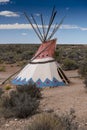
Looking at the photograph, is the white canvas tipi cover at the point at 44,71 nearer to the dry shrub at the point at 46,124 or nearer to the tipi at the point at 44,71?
the tipi at the point at 44,71

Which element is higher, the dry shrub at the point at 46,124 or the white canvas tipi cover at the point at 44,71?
the dry shrub at the point at 46,124

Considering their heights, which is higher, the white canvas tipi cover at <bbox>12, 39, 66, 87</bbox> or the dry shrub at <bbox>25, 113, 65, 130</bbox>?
the dry shrub at <bbox>25, 113, 65, 130</bbox>

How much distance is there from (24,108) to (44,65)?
9.95 metres

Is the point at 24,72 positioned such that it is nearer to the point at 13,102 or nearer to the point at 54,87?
the point at 54,87

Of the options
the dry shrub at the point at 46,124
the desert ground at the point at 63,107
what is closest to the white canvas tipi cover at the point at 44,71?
the desert ground at the point at 63,107

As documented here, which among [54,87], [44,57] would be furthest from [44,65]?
[54,87]

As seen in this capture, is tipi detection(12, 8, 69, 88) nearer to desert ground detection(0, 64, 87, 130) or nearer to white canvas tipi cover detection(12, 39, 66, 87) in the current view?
white canvas tipi cover detection(12, 39, 66, 87)

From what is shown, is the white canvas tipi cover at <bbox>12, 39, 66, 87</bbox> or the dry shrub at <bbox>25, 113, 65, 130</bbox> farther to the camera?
the white canvas tipi cover at <bbox>12, 39, 66, 87</bbox>

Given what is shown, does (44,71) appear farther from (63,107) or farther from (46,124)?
(46,124)

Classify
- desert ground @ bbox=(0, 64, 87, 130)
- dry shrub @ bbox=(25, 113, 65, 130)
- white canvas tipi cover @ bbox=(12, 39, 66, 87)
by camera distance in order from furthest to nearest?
1. white canvas tipi cover @ bbox=(12, 39, 66, 87)
2. desert ground @ bbox=(0, 64, 87, 130)
3. dry shrub @ bbox=(25, 113, 65, 130)

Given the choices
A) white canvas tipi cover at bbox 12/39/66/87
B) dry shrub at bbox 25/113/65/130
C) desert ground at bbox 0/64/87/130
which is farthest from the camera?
white canvas tipi cover at bbox 12/39/66/87

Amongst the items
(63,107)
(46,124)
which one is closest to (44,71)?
(63,107)

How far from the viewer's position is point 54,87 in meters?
19.9

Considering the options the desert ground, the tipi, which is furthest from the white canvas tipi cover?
Result: the desert ground
